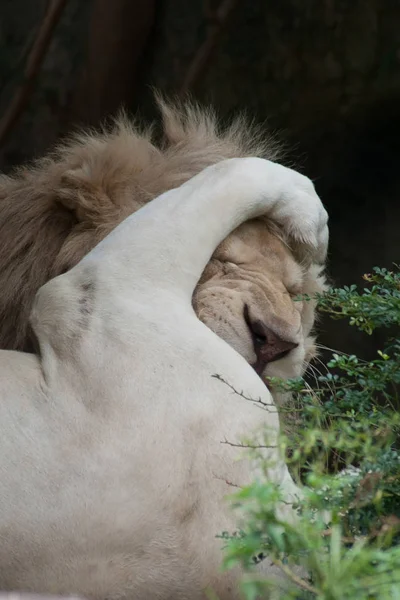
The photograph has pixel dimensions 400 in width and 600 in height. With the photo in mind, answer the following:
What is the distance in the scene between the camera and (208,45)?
Answer: 485cm

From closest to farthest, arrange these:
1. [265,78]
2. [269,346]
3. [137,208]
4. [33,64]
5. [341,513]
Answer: [341,513]
[269,346]
[137,208]
[265,78]
[33,64]

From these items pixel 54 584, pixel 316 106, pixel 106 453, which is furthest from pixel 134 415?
pixel 316 106

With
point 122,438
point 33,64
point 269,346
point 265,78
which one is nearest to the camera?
point 122,438

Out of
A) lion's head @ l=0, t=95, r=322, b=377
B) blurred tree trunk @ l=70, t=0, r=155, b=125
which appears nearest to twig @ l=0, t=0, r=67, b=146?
blurred tree trunk @ l=70, t=0, r=155, b=125

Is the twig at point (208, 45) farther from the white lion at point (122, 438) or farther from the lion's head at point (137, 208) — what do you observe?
the white lion at point (122, 438)

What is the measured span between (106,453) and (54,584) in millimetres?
278

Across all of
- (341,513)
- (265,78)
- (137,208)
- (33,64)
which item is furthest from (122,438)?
(33,64)

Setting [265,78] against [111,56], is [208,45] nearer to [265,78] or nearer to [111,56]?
[265,78]

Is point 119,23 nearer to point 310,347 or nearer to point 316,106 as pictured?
point 316,106

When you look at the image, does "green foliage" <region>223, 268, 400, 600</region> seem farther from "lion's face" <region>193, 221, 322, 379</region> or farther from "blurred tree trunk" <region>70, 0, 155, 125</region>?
"blurred tree trunk" <region>70, 0, 155, 125</region>

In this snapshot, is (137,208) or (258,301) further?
(137,208)

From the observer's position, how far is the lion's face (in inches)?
102

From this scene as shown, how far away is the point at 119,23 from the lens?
5.00 meters

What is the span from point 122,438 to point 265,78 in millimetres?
2985
